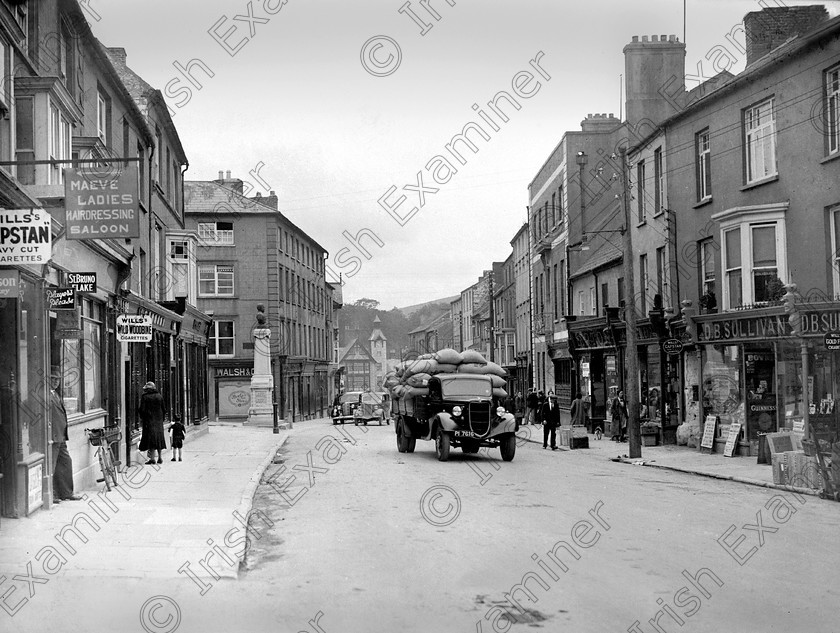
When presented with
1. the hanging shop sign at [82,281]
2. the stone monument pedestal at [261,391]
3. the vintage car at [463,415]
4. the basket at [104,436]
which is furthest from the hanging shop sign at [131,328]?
the stone monument pedestal at [261,391]

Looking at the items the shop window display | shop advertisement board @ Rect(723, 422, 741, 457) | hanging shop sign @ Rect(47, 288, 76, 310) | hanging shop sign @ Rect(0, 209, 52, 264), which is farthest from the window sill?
hanging shop sign @ Rect(0, 209, 52, 264)

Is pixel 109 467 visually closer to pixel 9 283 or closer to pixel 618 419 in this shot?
pixel 9 283

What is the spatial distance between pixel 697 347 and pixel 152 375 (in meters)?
14.4

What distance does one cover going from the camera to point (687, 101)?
2825cm

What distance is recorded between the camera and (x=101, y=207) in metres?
11.2

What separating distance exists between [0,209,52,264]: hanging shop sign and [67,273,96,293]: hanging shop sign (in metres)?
3.30

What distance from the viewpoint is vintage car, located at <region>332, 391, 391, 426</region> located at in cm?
4491

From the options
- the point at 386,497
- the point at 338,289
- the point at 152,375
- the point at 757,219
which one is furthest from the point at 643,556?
the point at 338,289

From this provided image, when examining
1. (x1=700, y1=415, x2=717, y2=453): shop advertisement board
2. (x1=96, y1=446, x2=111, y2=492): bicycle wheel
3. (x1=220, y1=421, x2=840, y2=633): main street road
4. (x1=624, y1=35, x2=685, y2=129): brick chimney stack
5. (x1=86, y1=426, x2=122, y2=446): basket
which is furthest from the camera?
(x1=624, y1=35, x2=685, y2=129): brick chimney stack

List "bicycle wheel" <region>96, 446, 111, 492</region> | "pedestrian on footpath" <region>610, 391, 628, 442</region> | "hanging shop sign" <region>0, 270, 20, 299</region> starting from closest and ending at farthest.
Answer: "hanging shop sign" <region>0, 270, 20, 299</region>
"bicycle wheel" <region>96, 446, 111, 492</region>
"pedestrian on footpath" <region>610, 391, 628, 442</region>

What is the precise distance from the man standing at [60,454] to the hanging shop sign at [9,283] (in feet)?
8.18

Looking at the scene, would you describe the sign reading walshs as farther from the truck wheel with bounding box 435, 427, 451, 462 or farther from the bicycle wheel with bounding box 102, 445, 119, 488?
the truck wheel with bounding box 435, 427, 451, 462

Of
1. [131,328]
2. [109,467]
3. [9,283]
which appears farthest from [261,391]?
[9,283]

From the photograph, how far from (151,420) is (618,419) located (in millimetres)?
16007
